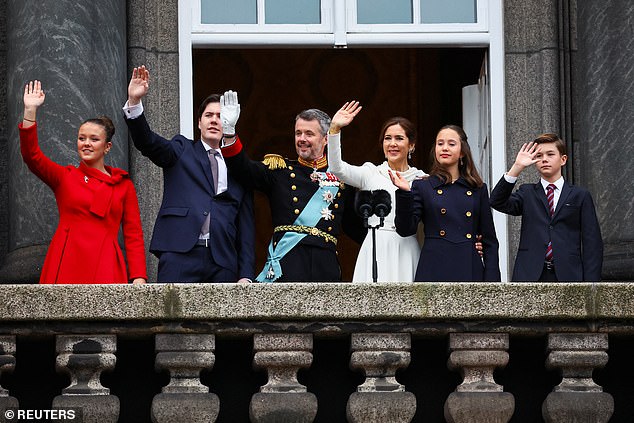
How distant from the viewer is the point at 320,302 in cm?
854

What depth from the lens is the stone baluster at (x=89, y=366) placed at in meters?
8.48

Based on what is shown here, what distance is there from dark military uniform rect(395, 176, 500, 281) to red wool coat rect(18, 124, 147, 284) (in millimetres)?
1469

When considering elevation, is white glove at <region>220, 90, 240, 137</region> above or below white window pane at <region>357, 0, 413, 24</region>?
below

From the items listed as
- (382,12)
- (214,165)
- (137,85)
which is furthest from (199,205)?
(382,12)

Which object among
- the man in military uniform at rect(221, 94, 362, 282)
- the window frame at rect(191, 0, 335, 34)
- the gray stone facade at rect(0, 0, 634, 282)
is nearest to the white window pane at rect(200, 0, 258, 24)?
the window frame at rect(191, 0, 335, 34)

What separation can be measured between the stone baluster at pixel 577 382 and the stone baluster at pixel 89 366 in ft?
6.48

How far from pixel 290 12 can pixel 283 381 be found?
516 cm

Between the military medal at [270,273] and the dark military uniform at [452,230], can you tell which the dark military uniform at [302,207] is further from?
the dark military uniform at [452,230]

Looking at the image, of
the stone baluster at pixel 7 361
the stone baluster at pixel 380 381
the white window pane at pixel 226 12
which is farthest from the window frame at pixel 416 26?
the stone baluster at pixel 7 361

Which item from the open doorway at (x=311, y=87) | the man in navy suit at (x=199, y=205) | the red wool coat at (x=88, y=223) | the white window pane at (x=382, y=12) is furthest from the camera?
the open doorway at (x=311, y=87)

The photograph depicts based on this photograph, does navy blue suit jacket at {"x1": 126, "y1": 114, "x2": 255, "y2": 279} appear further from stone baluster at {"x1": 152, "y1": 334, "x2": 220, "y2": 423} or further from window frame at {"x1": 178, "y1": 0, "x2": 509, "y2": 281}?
window frame at {"x1": 178, "y1": 0, "x2": 509, "y2": 281}

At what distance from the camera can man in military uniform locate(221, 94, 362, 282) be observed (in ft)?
34.5

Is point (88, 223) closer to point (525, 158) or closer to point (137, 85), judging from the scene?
point (137, 85)

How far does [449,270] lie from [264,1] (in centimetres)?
361
